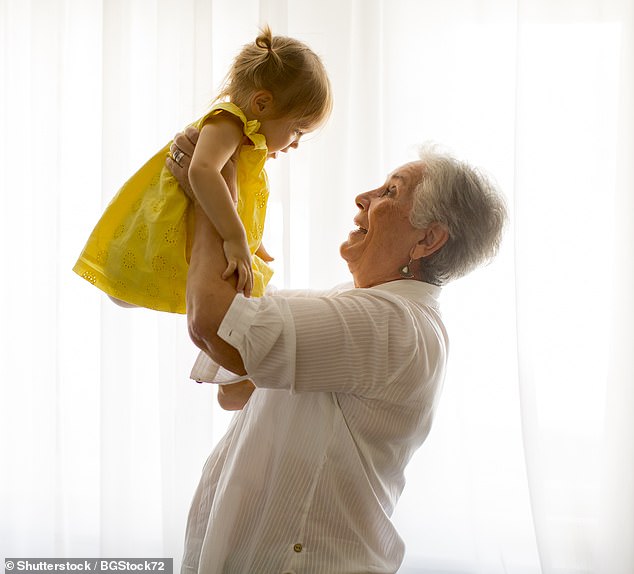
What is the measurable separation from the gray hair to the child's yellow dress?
1.10 ft

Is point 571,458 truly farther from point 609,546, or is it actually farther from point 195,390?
point 195,390

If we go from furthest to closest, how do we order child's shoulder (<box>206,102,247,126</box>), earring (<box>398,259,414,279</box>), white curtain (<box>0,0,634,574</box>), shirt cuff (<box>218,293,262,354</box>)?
white curtain (<box>0,0,634,574</box>) → earring (<box>398,259,414,279</box>) → child's shoulder (<box>206,102,247,126</box>) → shirt cuff (<box>218,293,262,354</box>)

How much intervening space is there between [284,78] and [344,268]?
100 centimetres

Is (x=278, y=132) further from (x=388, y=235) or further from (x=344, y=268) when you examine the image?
(x=344, y=268)

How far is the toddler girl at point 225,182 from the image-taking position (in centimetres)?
145

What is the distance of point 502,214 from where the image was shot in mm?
1597

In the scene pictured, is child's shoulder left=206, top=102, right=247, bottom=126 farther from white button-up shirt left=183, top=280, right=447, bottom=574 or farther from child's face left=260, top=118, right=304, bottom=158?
white button-up shirt left=183, top=280, right=447, bottom=574

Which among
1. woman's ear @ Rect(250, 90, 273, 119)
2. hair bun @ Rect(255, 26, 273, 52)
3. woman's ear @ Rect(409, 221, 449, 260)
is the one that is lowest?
woman's ear @ Rect(409, 221, 449, 260)

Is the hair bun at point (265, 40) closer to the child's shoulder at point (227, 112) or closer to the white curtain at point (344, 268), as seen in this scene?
the child's shoulder at point (227, 112)

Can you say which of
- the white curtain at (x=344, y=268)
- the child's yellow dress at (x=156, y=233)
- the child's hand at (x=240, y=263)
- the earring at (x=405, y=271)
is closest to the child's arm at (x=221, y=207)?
the child's hand at (x=240, y=263)

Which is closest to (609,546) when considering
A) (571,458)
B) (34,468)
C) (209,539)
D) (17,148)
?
(571,458)

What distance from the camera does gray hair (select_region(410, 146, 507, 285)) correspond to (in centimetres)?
152

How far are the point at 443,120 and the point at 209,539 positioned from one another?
1.54m

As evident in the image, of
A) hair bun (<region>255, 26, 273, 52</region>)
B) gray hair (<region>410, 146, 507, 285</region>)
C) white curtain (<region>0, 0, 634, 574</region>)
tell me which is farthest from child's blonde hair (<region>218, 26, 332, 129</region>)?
white curtain (<region>0, 0, 634, 574</region>)
